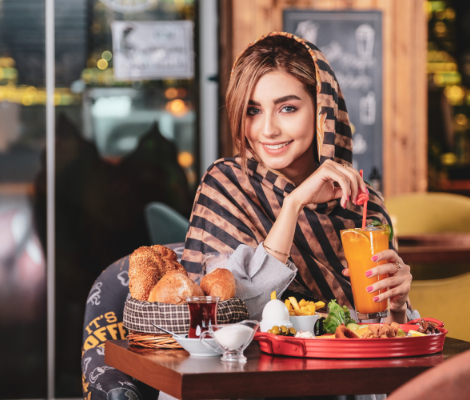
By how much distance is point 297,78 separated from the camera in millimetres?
1789

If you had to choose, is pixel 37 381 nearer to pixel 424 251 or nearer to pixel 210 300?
pixel 424 251

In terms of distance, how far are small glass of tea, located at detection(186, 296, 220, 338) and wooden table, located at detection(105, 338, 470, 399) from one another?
0.22 ft

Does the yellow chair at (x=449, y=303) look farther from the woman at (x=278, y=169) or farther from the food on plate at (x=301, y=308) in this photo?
the food on plate at (x=301, y=308)

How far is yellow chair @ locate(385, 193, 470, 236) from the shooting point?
3473 millimetres

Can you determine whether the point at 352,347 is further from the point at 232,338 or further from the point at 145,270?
the point at 145,270

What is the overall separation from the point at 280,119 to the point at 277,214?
264mm

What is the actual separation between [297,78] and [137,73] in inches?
94.0

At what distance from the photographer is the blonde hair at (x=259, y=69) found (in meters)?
1.78

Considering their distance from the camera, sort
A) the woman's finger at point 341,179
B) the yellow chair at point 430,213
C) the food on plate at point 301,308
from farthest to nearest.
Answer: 1. the yellow chair at point 430,213
2. the woman's finger at point 341,179
3. the food on plate at point 301,308

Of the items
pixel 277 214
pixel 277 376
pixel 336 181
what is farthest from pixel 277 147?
pixel 277 376

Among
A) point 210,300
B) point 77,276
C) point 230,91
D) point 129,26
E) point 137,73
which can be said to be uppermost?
point 129,26

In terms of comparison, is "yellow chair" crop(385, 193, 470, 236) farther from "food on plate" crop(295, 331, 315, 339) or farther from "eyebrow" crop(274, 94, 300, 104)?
"food on plate" crop(295, 331, 315, 339)

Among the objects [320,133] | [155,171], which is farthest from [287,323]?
[155,171]

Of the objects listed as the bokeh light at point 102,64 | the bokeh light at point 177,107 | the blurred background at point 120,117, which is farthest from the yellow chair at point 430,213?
the bokeh light at point 102,64
